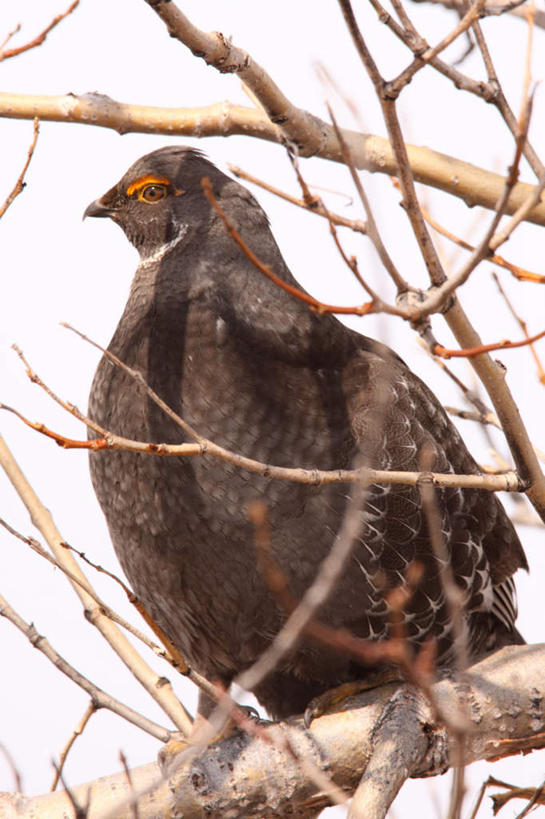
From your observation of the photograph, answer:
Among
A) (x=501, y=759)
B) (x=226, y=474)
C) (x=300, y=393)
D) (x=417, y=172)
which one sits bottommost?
(x=501, y=759)

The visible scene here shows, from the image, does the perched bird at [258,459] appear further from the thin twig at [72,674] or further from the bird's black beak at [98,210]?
the thin twig at [72,674]

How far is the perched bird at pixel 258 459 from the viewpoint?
407 centimetres

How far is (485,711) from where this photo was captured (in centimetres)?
407

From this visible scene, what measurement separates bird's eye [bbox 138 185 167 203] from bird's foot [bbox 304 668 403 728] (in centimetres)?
244

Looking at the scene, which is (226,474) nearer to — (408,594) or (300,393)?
(300,393)

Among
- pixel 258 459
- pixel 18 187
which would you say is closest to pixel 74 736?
pixel 258 459

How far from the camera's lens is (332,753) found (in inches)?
Answer: 156

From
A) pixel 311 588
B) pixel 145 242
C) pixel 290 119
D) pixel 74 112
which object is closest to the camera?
pixel 290 119

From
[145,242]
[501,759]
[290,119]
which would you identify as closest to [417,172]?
[290,119]

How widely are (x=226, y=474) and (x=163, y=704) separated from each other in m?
1.39

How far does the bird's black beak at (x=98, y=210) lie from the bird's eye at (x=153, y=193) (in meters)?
0.24

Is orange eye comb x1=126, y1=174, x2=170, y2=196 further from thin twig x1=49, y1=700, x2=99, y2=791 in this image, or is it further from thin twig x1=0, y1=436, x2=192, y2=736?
thin twig x1=49, y1=700, x2=99, y2=791

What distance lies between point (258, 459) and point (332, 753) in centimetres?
119

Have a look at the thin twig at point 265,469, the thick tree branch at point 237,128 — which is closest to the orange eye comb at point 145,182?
the thick tree branch at point 237,128
